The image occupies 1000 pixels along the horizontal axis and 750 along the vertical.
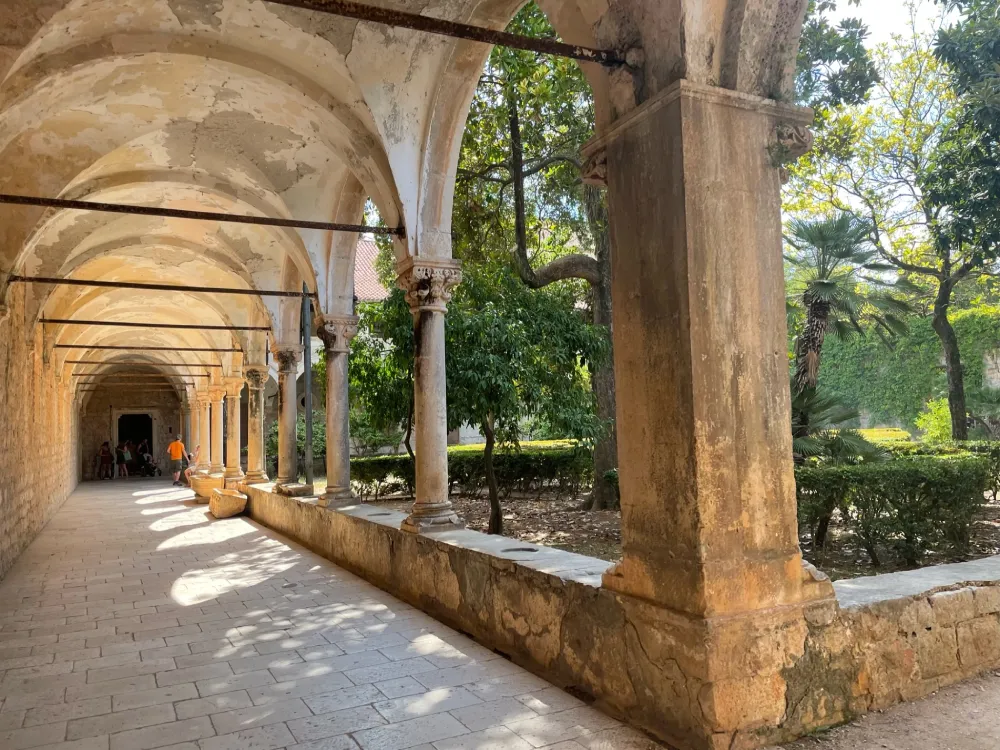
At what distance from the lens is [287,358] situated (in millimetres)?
10742

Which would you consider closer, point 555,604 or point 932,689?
point 932,689

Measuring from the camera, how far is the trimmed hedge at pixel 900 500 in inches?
259

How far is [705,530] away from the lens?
2643mm

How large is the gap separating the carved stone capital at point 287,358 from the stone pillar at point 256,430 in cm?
243

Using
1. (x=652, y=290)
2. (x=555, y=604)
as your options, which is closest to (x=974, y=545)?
(x=555, y=604)

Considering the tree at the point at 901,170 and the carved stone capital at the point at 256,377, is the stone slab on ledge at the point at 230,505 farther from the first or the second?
the tree at the point at 901,170

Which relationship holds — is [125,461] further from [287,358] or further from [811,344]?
[811,344]

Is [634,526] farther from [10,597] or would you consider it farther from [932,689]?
[10,597]

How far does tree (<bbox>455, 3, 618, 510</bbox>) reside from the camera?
977 cm

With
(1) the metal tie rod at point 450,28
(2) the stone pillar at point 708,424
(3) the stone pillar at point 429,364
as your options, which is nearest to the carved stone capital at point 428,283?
(3) the stone pillar at point 429,364

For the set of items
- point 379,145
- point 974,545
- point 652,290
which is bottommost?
point 974,545

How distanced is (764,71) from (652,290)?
3.42 ft

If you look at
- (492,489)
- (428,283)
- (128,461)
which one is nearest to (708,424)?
(428,283)

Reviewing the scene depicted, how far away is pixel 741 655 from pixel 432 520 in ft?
10.3
